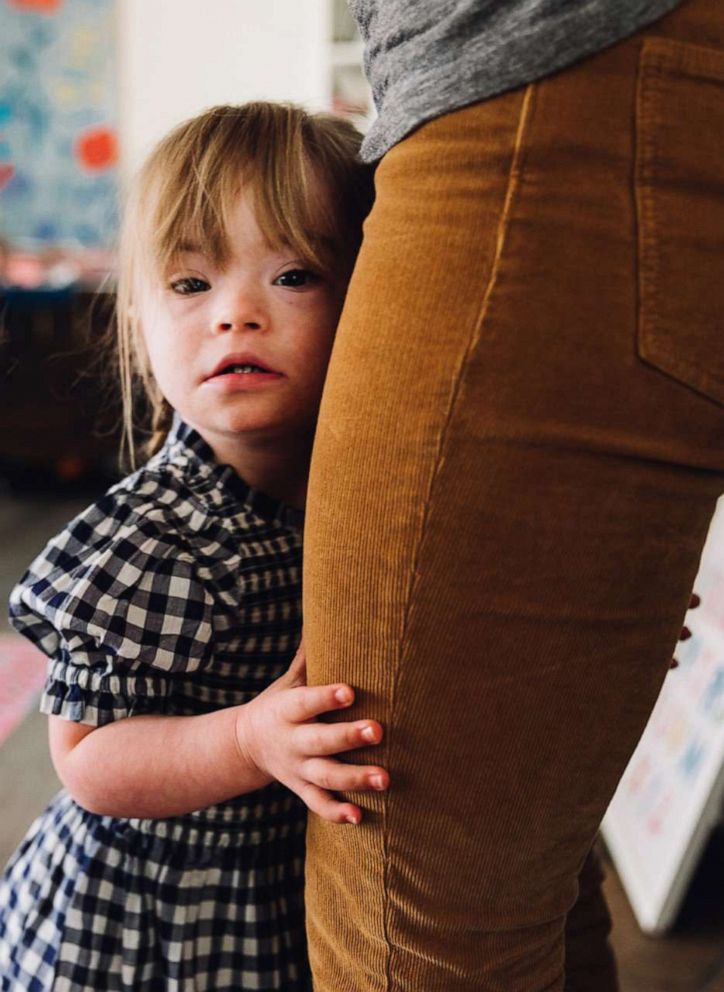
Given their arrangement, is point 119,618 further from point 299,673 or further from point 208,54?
point 208,54

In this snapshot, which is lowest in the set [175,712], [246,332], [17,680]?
[17,680]

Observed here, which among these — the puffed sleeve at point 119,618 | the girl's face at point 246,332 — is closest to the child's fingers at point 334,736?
the puffed sleeve at point 119,618

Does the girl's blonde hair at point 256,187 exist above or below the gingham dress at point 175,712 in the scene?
above

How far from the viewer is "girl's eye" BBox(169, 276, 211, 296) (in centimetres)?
70

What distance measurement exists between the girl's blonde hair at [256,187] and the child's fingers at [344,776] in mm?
360

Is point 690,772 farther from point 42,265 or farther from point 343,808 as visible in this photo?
point 42,265

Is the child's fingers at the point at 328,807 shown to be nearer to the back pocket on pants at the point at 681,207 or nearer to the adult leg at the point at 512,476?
the adult leg at the point at 512,476

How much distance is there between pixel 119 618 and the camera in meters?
0.64

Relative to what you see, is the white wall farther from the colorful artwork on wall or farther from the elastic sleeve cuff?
the elastic sleeve cuff

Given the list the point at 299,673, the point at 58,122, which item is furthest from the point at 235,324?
the point at 58,122

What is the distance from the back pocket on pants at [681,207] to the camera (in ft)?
1.39

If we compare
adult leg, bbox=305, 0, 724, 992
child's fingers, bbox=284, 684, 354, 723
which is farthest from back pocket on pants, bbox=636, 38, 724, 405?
child's fingers, bbox=284, 684, 354, 723

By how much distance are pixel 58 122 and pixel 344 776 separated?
12.3ft

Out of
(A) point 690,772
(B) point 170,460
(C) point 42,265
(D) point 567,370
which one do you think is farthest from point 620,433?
(C) point 42,265
